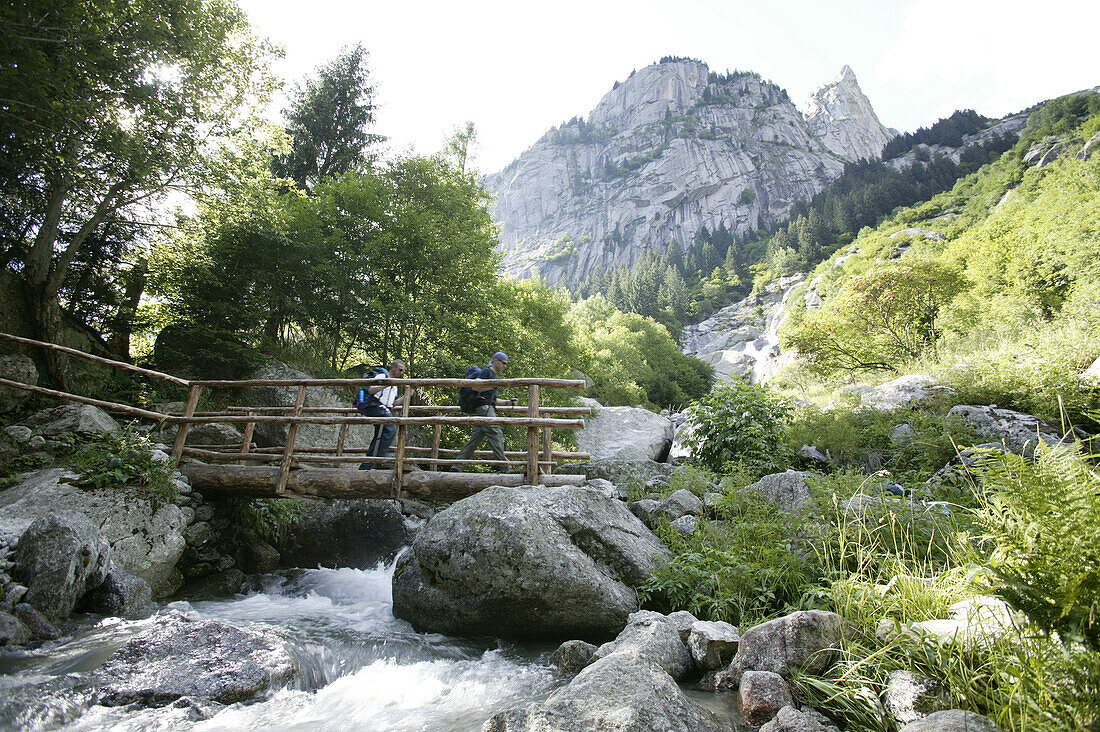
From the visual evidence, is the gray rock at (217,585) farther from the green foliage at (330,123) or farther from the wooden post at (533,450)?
the green foliage at (330,123)

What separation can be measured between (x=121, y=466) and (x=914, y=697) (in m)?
9.80

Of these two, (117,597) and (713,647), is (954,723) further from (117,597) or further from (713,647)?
(117,597)

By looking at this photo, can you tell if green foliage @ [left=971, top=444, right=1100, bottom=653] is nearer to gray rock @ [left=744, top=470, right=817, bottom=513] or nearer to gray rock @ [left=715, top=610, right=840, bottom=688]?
gray rock @ [left=715, top=610, right=840, bottom=688]

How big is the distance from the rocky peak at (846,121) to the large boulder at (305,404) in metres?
202

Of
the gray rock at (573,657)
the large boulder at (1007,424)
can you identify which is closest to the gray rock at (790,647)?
the gray rock at (573,657)

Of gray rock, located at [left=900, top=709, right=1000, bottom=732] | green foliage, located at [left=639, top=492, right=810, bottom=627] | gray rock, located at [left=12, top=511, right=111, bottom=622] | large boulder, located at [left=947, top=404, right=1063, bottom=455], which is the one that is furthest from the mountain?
gray rock, located at [left=900, top=709, right=1000, bottom=732]

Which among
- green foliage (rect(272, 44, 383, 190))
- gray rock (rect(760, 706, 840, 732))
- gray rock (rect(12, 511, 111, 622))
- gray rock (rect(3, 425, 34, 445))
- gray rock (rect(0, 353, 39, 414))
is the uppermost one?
green foliage (rect(272, 44, 383, 190))

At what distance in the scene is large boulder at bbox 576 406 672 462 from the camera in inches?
858

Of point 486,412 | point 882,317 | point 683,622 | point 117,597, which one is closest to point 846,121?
point 882,317

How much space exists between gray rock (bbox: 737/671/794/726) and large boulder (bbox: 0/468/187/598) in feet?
25.3

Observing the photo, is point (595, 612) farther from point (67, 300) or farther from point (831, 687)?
point (67, 300)

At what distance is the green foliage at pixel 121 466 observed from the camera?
23.8 ft

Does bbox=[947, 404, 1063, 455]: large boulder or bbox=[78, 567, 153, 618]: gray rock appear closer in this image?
bbox=[78, 567, 153, 618]: gray rock

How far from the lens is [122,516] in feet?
23.0
